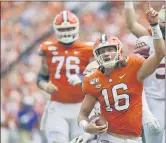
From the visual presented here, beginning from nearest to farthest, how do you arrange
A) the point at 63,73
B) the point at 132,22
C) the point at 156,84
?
the point at 156,84 < the point at 132,22 < the point at 63,73

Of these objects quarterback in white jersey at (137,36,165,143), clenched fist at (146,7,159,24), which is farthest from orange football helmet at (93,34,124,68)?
quarterback in white jersey at (137,36,165,143)

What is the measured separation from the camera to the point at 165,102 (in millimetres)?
6461

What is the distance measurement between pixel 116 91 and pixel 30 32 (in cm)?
625

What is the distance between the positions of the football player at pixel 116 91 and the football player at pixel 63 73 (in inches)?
60.8

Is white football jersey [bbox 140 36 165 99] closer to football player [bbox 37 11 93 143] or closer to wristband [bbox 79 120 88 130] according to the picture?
football player [bbox 37 11 93 143]

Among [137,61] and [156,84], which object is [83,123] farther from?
[156,84]

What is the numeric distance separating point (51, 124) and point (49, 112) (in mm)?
160

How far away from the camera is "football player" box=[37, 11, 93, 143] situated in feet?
22.2

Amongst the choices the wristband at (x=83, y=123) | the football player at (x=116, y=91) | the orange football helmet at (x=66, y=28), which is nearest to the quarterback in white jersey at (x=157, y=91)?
the orange football helmet at (x=66, y=28)

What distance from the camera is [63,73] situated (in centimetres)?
A: 686

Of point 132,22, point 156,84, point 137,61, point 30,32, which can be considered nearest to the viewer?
point 137,61

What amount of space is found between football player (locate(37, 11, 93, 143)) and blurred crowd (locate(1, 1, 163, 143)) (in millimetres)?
3225

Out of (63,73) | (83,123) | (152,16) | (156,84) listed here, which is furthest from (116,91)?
(63,73)

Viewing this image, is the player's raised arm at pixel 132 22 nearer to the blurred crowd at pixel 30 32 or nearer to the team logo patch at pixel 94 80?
the team logo patch at pixel 94 80
